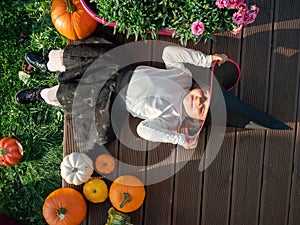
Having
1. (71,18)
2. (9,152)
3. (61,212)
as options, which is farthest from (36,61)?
(61,212)

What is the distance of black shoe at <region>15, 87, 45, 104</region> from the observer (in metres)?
2.97

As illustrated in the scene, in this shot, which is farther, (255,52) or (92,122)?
(255,52)

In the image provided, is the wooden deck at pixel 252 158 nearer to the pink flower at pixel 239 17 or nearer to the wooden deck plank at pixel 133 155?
the wooden deck plank at pixel 133 155

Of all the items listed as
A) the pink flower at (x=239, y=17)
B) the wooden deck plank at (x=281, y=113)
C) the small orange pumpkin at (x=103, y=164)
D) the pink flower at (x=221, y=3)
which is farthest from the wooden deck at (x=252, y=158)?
the pink flower at (x=221, y=3)

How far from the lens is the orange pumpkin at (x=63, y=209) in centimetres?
266

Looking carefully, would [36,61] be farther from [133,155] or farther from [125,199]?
[125,199]

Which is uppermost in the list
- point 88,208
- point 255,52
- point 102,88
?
point 255,52

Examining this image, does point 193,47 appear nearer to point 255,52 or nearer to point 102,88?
point 255,52

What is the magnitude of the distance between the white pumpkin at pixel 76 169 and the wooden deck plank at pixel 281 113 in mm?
1324

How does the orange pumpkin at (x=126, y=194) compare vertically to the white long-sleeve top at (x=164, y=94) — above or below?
below

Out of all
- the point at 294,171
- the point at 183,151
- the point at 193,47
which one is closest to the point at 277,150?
the point at 294,171

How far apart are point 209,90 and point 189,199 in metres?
0.89

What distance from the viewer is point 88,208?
9.33 feet

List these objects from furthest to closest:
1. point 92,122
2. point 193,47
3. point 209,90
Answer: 1. point 193,47
2. point 92,122
3. point 209,90
